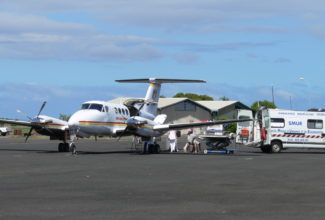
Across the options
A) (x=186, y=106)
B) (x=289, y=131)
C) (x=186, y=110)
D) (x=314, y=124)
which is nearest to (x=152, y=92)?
(x=289, y=131)

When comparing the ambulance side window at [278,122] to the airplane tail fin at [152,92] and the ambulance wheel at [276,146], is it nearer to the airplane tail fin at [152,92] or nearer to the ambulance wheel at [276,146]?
the ambulance wheel at [276,146]

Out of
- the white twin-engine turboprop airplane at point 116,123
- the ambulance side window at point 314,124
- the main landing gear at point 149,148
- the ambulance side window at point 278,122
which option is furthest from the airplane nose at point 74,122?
the ambulance side window at point 314,124

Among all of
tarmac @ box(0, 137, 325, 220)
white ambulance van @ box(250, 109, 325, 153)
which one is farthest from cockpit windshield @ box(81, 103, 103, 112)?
tarmac @ box(0, 137, 325, 220)

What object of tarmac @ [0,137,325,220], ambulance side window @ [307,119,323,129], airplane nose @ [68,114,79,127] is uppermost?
ambulance side window @ [307,119,323,129]

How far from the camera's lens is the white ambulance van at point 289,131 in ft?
121

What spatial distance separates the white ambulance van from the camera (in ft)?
121

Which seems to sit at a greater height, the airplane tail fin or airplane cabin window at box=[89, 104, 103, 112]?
the airplane tail fin

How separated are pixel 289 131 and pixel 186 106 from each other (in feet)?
263

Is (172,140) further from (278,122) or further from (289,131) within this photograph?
(289,131)

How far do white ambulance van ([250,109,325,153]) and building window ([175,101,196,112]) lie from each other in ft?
258

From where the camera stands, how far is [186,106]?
384 feet

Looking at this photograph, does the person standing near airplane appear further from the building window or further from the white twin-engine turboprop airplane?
the building window

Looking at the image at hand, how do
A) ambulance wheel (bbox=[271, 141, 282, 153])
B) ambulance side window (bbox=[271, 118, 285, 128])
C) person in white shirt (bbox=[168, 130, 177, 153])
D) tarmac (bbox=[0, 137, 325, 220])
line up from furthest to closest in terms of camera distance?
person in white shirt (bbox=[168, 130, 177, 153]) < ambulance wheel (bbox=[271, 141, 282, 153]) < ambulance side window (bbox=[271, 118, 285, 128]) < tarmac (bbox=[0, 137, 325, 220])

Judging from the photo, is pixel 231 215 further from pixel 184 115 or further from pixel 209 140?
pixel 184 115
